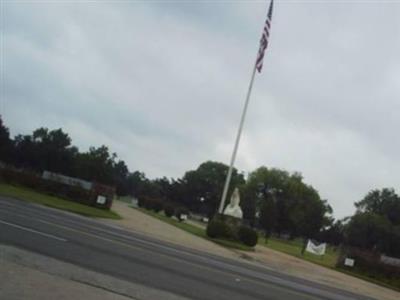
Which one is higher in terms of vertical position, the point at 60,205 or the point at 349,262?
the point at 349,262

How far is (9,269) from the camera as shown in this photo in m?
9.41

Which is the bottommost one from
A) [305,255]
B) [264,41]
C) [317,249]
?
[305,255]

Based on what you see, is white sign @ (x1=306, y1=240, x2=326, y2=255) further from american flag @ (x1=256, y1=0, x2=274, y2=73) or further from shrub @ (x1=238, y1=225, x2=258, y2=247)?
american flag @ (x1=256, y1=0, x2=274, y2=73)

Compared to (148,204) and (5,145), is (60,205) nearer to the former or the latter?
(148,204)

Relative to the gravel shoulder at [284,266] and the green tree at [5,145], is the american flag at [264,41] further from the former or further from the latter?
the green tree at [5,145]

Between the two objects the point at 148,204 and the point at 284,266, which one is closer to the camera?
the point at 284,266

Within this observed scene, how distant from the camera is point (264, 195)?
4801 inches

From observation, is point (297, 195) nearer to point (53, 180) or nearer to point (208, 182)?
point (208, 182)

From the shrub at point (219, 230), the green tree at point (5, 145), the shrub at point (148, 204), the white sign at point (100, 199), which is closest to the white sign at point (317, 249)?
the shrub at point (148, 204)

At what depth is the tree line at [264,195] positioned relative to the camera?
10977 centimetres

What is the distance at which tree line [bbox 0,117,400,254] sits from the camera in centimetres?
10977

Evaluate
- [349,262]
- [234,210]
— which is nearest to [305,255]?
[234,210]

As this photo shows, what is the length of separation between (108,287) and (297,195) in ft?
366

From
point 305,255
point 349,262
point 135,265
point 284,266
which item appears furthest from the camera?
point 305,255
